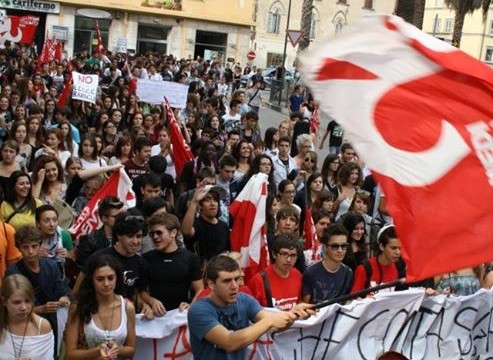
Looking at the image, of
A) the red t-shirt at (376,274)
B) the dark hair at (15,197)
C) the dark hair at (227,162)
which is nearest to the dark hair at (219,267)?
the red t-shirt at (376,274)

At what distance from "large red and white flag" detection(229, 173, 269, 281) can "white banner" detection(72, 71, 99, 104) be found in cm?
622

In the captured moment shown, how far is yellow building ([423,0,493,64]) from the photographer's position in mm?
67812

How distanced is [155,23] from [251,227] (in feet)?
123

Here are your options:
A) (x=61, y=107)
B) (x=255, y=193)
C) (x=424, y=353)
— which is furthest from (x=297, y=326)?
(x=61, y=107)

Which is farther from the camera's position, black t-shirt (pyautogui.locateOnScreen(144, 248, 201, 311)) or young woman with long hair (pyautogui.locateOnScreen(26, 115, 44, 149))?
young woman with long hair (pyautogui.locateOnScreen(26, 115, 44, 149))

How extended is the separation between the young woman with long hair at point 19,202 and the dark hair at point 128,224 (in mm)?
1145

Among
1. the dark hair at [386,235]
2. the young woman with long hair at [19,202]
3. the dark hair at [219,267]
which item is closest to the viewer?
the dark hair at [219,267]

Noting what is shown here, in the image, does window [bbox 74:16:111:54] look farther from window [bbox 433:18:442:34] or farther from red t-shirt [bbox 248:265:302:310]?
window [bbox 433:18:442:34]

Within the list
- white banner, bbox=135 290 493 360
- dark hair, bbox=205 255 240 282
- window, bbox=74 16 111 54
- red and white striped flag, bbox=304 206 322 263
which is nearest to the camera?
dark hair, bbox=205 255 240 282

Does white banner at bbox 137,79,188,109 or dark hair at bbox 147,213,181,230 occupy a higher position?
white banner at bbox 137,79,188,109

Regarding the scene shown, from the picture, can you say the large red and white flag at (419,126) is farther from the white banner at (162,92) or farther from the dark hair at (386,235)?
the white banner at (162,92)

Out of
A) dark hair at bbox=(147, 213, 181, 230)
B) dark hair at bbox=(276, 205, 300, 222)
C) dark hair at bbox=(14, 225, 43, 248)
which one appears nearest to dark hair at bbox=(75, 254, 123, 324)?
dark hair at bbox=(14, 225, 43, 248)

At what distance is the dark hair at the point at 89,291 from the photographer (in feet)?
16.3

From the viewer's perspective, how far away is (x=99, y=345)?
4.90m
